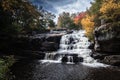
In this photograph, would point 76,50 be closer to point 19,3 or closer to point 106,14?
point 106,14

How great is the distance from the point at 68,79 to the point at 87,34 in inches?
851

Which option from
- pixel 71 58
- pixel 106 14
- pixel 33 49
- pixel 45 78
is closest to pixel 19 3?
pixel 45 78

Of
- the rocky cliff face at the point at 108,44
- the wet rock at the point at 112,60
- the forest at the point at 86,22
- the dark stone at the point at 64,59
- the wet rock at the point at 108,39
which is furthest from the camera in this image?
the dark stone at the point at 64,59

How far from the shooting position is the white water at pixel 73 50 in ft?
113

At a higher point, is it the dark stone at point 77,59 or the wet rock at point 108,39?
the wet rock at point 108,39

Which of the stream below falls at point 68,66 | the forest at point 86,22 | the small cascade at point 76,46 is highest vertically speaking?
the forest at point 86,22

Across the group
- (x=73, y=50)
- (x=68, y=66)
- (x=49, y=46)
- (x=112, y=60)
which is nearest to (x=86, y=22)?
(x=73, y=50)

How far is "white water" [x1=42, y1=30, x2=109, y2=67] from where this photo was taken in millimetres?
34334

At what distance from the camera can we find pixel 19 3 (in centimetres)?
1458

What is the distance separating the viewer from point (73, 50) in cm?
3981

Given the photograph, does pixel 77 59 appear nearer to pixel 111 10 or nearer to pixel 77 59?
pixel 77 59

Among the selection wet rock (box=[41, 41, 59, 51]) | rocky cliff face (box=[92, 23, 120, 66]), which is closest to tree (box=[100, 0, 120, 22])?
rocky cliff face (box=[92, 23, 120, 66])

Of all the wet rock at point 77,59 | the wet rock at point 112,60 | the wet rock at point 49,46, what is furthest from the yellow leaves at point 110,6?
the wet rock at point 49,46

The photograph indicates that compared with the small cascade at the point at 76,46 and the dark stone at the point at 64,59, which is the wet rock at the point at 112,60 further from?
the dark stone at the point at 64,59
